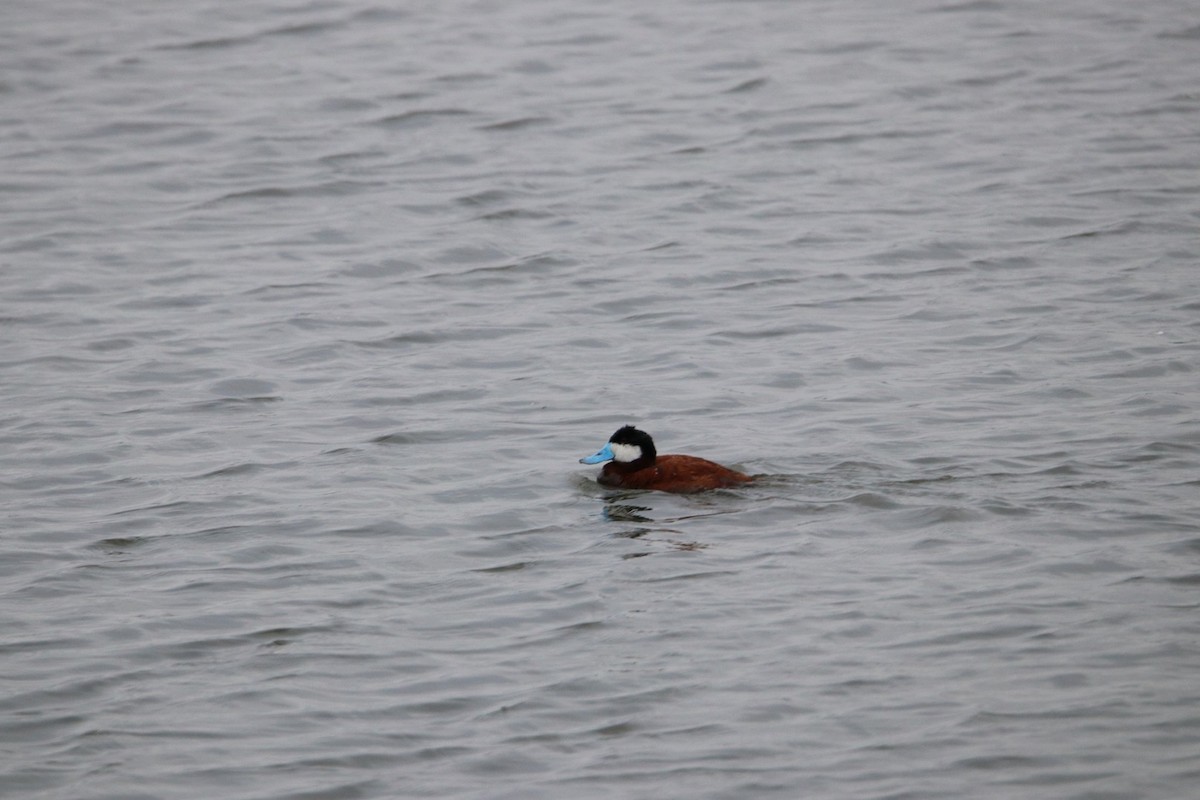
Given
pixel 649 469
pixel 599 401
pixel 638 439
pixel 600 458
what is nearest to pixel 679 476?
pixel 649 469

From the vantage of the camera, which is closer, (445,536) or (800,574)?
(800,574)

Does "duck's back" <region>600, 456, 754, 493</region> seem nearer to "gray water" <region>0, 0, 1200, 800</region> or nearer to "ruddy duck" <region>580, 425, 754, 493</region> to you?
"ruddy duck" <region>580, 425, 754, 493</region>

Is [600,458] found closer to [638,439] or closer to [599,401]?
[638,439]

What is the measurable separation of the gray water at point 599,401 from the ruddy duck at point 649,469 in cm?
13

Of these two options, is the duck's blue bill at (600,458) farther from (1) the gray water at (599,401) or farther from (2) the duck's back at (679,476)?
(1) the gray water at (599,401)

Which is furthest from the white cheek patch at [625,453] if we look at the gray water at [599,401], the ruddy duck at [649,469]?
the gray water at [599,401]

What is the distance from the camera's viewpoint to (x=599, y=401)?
1177 cm

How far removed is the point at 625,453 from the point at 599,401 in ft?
5.03

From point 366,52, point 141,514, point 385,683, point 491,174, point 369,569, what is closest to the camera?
point 385,683

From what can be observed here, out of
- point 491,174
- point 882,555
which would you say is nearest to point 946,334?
point 882,555

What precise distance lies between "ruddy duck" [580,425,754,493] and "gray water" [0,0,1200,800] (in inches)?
5.0

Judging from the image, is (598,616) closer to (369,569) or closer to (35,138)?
(369,569)

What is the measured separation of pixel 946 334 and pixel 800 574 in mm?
4490

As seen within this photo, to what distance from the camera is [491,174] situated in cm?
1708
